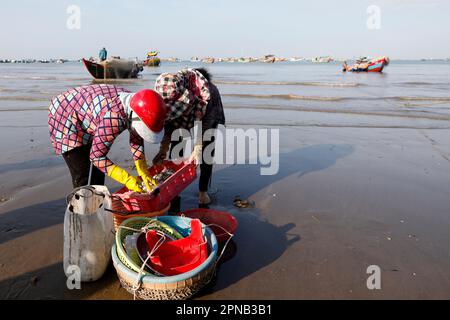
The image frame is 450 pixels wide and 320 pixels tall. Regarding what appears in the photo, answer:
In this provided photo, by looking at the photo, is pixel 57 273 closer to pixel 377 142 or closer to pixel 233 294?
pixel 233 294

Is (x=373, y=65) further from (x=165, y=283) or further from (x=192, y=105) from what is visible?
(x=165, y=283)

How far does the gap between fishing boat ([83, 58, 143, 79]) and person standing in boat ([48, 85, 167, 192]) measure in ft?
73.5

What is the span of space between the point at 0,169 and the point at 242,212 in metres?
3.54

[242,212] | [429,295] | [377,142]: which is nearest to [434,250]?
[429,295]

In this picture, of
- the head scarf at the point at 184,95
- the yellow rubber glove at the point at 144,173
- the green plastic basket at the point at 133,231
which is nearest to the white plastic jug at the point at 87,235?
the green plastic basket at the point at 133,231

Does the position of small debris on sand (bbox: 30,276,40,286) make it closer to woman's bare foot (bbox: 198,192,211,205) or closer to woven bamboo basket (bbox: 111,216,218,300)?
woven bamboo basket (bbox: 111,216,218,300)

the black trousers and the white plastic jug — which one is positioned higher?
the black trousers

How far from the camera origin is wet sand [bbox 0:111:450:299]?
2.49m

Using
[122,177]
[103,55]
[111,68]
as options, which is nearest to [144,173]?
[122,177]

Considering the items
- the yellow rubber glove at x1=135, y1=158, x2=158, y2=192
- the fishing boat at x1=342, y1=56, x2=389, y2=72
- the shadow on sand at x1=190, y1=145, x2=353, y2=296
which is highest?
the fishing boat at x1=342, y1=56, x2=389, y2=72

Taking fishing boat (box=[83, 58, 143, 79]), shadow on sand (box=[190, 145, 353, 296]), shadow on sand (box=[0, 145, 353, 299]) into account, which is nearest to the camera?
shadow on sand (box=[0, 145, 353, 299])

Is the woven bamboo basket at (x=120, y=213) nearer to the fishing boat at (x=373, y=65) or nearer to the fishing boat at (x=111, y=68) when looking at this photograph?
the fishing boat at (x=111, y=68)

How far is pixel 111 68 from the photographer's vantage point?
79.0ft

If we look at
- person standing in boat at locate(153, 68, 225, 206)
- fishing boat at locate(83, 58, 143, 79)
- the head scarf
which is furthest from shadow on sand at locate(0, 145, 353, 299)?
fishing boat at locate(83, 58, 143, 79)
